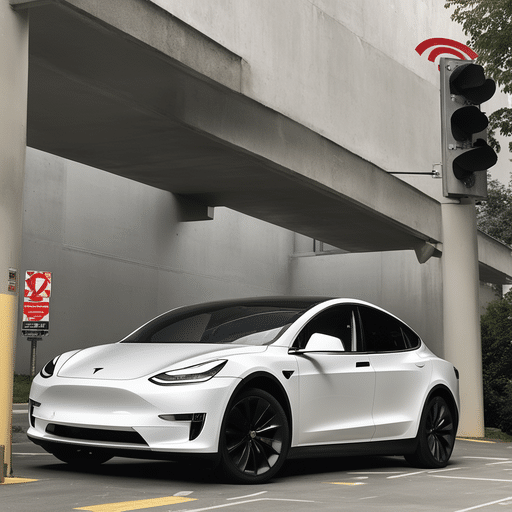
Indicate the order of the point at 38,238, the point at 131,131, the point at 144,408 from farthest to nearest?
the point at 38,238 < the point at 131,131 < the point at 144,408

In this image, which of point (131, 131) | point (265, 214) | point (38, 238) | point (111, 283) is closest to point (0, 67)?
point (131, 131)

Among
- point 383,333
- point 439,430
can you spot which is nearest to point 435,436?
point 439,430

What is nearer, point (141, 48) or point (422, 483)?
point (422, 483)

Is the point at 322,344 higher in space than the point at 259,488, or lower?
higher

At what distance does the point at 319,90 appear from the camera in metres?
23.9

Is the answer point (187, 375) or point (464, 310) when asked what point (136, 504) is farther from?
point (464, 310)

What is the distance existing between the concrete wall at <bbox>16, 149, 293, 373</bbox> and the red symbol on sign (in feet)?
7.20

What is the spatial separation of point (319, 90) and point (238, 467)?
18101mm

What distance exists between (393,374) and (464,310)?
8070mm

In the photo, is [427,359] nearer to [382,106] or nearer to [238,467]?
[238,467]

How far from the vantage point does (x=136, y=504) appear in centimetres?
584

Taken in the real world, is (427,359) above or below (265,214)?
below

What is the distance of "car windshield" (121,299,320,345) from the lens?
25.3ft

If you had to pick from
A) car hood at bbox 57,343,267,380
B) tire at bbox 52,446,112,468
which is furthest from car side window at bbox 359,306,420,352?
tire at bbox 52,446,112,468
